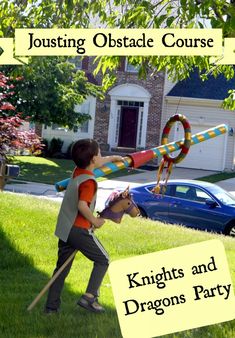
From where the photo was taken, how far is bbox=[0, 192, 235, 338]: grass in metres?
4.58

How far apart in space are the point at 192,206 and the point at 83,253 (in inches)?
360

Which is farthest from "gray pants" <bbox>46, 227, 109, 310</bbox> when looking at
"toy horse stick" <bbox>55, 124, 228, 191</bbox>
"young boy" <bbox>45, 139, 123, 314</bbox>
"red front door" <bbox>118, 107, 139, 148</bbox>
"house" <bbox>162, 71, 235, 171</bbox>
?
"red front door" <bbox>118, 107, 139, 148</bbox>

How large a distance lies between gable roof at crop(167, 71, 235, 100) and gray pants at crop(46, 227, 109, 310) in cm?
2572

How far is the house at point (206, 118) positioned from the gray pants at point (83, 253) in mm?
25070

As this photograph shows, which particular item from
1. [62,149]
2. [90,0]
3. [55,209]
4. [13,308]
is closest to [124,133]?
[62,149]

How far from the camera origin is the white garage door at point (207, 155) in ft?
99.5

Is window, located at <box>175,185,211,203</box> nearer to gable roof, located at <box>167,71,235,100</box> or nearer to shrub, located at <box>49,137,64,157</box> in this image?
gable roof, located at <box>167,71,235,100</box>

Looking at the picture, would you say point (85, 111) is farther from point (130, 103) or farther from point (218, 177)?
point (218, 177)

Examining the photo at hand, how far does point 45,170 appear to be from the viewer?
26.5m

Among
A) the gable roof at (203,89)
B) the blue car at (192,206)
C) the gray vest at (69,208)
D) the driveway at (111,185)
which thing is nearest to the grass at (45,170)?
the driveway at (111,185)

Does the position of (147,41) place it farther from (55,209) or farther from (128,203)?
(55,209)

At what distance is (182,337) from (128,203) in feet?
3.42

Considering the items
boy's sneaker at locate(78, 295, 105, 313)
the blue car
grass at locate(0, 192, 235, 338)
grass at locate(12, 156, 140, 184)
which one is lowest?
grass at locate(12, 156, 140, 184)

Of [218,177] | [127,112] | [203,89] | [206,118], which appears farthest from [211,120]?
[127,112]
